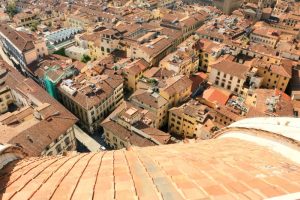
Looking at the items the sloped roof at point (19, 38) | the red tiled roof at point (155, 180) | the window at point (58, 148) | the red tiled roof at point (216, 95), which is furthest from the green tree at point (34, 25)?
the red tiled roof at point (155, 180)

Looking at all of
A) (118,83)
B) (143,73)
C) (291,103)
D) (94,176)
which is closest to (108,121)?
(118,83)

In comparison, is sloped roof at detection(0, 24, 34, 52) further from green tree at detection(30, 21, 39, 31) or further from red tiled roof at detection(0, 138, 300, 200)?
red tiled roof at detection(0, 138, 300, 200)

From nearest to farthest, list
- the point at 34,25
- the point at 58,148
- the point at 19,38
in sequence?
1. the point at 58,148
2. the point at 19,38
3. the point at 34,25

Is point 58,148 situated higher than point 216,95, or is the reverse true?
point 216,95

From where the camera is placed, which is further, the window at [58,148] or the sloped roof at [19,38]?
the sloped roof at [19,38]

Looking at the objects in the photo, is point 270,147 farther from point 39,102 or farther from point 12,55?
point 12,55

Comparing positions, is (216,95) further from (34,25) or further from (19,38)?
(34,25)

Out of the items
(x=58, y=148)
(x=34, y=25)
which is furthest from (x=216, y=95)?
(x=34, y=25)

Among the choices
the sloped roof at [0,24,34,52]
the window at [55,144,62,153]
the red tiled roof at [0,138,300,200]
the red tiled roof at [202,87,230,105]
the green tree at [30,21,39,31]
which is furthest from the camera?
the green tree at [30,21,39,31]

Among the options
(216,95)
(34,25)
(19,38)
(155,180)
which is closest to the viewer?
(155,180)

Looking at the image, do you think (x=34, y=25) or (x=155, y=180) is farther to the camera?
(x=34, y=25)

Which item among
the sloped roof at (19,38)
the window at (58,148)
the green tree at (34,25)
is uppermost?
the sloped roof at (19,38)

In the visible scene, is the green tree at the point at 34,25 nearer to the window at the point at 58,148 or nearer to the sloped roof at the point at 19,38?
the sloped roof at the point at 19,38

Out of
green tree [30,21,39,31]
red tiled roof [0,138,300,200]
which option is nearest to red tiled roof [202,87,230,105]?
red tiled roof [0,138,300,200]
